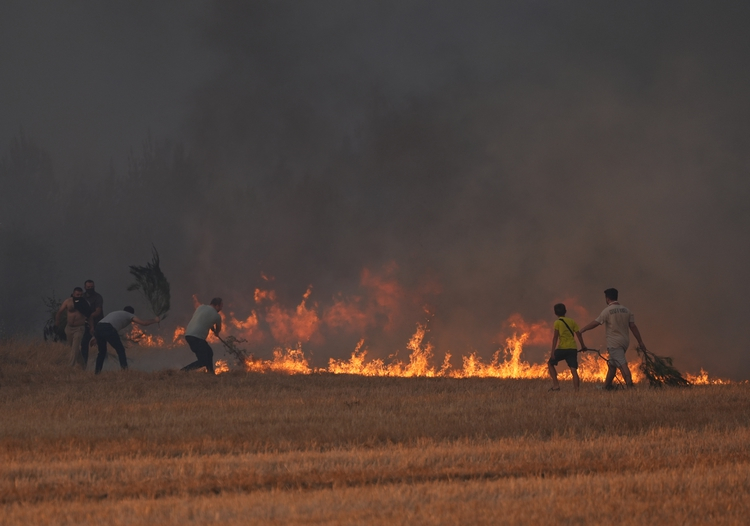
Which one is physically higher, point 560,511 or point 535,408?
point 535,408

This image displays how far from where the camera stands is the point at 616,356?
650 inches

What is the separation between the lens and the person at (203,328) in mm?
20125

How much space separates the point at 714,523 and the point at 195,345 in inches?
601

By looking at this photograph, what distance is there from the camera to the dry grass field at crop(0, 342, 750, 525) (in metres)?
7.10

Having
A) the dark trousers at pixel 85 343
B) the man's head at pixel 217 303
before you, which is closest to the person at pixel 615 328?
the man's head at pixel 217 303

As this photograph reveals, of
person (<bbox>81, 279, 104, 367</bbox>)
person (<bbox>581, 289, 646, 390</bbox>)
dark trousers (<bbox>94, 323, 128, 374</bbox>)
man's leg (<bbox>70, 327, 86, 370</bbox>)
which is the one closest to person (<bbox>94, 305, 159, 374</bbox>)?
dark trousers (<bbox>94, 323, 128, 374</bbox>)

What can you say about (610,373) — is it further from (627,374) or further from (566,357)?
(566,357)

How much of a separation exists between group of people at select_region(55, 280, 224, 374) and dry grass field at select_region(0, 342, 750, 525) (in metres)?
2.75

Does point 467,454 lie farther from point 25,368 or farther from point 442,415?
point 25,368

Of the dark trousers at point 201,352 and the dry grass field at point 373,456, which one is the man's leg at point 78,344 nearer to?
the dark trousers at point 201,352

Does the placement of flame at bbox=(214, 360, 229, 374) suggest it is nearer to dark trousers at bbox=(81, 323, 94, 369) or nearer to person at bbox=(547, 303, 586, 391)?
dark trousers at bbox=(81, 323, 94, 369)

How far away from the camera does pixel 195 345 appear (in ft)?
66.3

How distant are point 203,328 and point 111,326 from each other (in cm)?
215

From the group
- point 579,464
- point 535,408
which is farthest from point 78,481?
point 535,408
